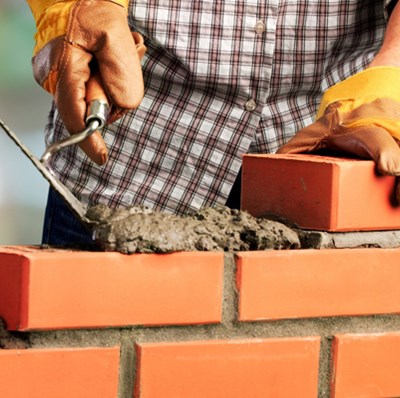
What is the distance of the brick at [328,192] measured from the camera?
5.91ft

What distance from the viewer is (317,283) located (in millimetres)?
1763

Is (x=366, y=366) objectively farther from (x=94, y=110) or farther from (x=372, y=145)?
(x=94, y=110)

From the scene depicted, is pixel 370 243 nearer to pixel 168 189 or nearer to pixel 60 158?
pixel 168 189

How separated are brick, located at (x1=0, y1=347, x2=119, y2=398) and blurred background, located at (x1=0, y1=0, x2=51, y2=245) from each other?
12.4ft

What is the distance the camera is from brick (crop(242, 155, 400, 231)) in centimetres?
180

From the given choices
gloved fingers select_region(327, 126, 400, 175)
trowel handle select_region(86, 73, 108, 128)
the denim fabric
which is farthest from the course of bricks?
the denim fabric

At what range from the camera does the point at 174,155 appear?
2.57m

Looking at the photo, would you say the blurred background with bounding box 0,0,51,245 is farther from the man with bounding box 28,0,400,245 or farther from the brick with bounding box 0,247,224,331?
the brick with bounding box 0,247,224,331

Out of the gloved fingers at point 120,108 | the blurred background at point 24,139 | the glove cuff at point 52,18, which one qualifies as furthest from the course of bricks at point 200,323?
the blurred background at point 24,139

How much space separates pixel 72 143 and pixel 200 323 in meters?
0.38

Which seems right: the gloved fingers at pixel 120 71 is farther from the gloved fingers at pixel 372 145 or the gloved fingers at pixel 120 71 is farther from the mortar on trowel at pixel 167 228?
the gloved fingers at pixel 372 145

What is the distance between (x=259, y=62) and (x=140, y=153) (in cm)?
35

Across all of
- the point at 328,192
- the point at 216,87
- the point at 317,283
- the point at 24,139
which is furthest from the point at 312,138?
the point at 24,139

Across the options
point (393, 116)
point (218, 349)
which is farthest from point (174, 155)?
point (218, 349)
